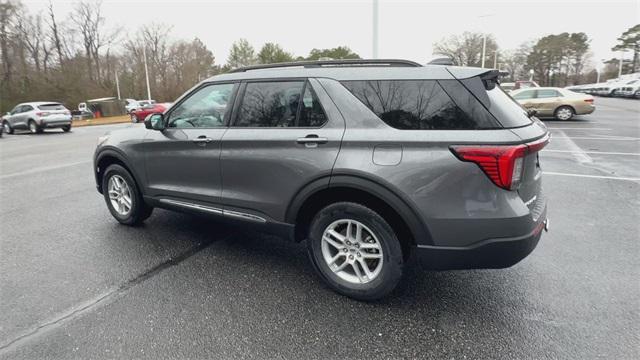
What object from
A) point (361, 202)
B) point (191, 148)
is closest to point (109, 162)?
point (191, 148)

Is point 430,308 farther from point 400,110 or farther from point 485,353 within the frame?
point 400,110

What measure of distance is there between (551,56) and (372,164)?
2883 inches

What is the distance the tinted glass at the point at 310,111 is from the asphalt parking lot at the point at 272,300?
1.34m

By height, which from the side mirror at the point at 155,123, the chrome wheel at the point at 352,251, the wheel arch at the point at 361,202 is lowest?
the chrome wheel at the point at 352,251

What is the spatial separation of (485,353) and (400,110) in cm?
168

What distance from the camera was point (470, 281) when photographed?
3229 mm

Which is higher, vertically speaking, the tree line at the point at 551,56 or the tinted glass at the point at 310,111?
the tree line at the point at 551,56

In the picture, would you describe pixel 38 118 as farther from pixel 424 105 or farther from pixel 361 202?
pixel 424 105

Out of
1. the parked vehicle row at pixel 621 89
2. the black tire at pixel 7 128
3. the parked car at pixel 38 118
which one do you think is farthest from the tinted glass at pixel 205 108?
the parked vehicle row at pixel 621 89

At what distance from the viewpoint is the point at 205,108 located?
12.6ft

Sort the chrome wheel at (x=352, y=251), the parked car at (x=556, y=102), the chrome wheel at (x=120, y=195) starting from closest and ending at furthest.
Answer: the chrome wheel at (x=352, y=251) → the chrome wheel at (x=120, y=195) → the parked car at (x=556, y=102)

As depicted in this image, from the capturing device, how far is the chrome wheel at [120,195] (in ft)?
15.1

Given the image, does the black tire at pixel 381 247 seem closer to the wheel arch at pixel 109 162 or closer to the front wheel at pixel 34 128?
the wheel arch at pixel 109 162

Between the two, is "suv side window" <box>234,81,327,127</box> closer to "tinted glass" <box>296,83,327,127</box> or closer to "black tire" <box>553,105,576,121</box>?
"tinted glass" <box>296,83,327,127</box>
